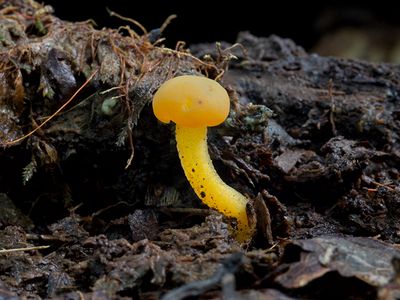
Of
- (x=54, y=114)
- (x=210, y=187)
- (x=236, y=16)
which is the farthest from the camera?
(x=236, y=16)

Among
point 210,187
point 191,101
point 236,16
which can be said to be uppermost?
point 236,16

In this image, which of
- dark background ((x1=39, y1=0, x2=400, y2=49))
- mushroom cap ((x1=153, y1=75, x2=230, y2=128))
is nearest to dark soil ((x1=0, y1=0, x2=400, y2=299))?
mushroom cap ((x1=153, y1=75, x2=230, y2=128))

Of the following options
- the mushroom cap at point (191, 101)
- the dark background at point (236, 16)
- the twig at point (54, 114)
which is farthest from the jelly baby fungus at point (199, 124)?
the dark background at point (236, 16)

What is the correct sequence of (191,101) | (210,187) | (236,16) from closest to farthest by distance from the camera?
(191,101), (210,187), (236,16)

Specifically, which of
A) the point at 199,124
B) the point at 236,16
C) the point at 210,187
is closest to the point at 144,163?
the point at 210,187

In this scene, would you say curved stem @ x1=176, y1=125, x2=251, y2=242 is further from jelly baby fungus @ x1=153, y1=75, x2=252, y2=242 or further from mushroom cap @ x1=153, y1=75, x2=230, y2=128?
mushroom cap @ x1=153, y1=75, x2=230, y2=128

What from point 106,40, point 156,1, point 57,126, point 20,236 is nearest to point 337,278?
point 20,236

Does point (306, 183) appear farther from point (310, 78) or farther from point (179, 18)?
point (179, 18)

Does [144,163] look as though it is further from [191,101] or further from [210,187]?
[191,101]
